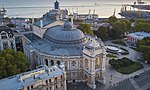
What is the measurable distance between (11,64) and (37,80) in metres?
10.1

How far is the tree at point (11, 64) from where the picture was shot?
4781 cm

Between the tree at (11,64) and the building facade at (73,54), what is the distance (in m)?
7.20

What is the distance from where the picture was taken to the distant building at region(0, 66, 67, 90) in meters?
41.4

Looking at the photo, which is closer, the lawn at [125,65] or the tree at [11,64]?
the tree at [11,64]

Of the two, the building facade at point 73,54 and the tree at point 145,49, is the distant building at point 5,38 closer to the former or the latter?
the building facade at point 73,54

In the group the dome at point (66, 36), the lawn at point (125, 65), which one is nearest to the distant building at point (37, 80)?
the dome at point (66, 36)

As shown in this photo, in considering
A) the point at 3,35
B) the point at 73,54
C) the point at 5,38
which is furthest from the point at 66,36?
the point at 3,35

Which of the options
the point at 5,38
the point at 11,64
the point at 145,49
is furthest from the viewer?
the point at 5,38

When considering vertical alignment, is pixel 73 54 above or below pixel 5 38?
below

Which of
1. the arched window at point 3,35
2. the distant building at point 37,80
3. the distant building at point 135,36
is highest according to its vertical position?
the arched window at point 3,35

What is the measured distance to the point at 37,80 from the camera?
141 feet

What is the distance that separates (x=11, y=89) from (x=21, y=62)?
1179cm

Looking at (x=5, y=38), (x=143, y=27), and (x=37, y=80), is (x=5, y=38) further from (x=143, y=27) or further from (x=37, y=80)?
(x=143, y=27)

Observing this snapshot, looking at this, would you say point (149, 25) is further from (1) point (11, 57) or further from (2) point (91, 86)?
(1) point (11, 57)
